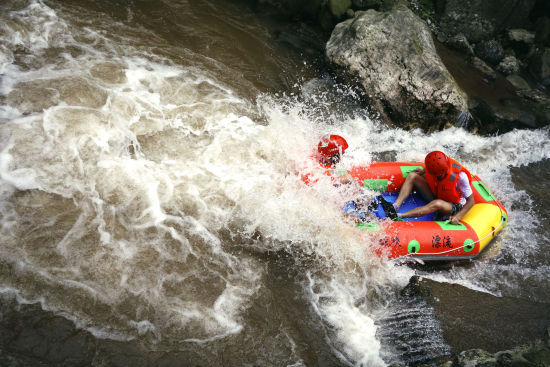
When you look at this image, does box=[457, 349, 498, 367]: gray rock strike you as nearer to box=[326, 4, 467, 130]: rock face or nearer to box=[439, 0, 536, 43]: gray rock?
box=[326, 4, 467, 130]: rock face

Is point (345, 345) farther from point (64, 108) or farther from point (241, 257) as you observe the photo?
point (64, 108)

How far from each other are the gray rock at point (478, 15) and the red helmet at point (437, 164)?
20.3 ft

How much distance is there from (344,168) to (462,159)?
316 cm

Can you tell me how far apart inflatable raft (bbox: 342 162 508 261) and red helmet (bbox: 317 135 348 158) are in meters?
0.33

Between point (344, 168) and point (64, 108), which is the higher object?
point (344, 168)

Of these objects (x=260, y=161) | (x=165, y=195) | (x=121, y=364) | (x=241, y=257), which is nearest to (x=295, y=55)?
(x=260, y=161)

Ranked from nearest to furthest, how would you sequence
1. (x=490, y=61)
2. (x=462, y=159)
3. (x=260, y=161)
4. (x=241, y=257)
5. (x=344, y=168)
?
(x=241, y=257)
(x=344, y=168)
(x=260, y=161)
(x=462, y=159)
(x=490, y=61)

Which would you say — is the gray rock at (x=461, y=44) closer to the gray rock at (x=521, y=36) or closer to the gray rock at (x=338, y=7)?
the gray rock at (x=521, y=36)

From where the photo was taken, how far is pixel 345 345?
14.9 ft

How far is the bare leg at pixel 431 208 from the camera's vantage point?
6023 millimetres

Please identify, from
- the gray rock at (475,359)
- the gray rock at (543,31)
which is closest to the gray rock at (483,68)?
the gray rock at (543,31)

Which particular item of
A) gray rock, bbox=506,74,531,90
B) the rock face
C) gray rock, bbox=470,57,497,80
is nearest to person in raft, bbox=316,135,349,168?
the rock face

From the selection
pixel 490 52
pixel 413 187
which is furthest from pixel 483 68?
pixel 413 187

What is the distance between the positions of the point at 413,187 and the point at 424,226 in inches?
33.9
